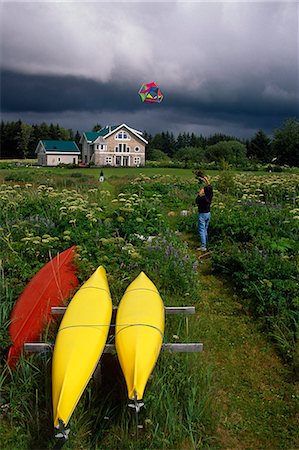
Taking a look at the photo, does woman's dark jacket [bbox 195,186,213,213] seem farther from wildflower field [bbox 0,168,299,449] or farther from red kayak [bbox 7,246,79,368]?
red kayak [bbox 7,246,79,368]

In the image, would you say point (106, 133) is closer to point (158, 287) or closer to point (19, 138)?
point (19, 138)

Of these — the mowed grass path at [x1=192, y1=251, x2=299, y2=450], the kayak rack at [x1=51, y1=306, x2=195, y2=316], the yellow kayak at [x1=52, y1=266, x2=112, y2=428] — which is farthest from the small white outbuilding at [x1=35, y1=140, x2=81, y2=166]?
the yellow kayak at [x1=52, y1=266, x2=112, y2=428]

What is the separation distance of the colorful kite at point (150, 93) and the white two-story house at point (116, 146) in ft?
117

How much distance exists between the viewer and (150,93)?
2377 centimetres

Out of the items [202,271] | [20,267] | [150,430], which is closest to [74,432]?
[150,430]

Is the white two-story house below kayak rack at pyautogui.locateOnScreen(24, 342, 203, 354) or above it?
above

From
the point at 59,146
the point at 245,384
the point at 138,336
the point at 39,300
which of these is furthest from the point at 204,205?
the point at 59,146

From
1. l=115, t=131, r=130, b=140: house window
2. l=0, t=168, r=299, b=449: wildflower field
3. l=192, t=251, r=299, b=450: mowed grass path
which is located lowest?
l=192, t=251, r=299, b=450: mowed grass path

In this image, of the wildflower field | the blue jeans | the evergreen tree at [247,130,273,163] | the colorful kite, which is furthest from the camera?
the evergreen tree at [247,130,273,163]

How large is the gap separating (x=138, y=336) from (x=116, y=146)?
58592 millimetres

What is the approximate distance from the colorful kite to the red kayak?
1762cm

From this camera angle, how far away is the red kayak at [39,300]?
17.2 feet

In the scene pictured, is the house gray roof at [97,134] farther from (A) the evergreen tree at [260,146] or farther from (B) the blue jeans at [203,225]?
(B) the blue jeans at [203,225]

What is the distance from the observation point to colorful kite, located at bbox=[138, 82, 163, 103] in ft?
75.9
